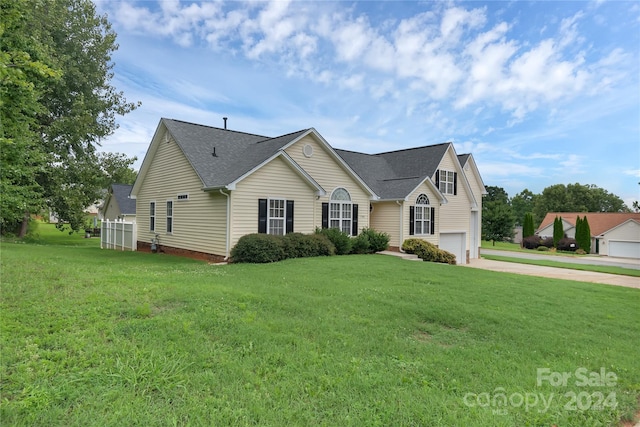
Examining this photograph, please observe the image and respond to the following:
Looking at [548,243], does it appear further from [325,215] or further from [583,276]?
[325,215]

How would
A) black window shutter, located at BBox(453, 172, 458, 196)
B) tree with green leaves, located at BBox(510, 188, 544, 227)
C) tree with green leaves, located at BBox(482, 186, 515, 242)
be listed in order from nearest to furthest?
black window shutter, located at BBox(453, 172, 458, 196)
tree with green leaves, located at BBox(482, 186, 515, 242)
tree with green leaves, located at BBox(510, 188, 544, 227)

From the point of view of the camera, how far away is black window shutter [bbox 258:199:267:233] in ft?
47.6

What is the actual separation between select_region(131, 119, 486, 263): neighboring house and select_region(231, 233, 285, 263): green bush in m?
0.58

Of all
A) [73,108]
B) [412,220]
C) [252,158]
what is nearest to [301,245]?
[252,158]

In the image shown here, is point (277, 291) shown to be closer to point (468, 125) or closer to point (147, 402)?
point (147, 402)

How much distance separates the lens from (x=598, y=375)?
185 inches

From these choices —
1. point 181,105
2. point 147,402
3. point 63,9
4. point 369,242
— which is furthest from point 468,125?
point 63,9

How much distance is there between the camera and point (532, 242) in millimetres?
49594

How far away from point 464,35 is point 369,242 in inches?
413

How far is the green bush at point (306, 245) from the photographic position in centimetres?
1416

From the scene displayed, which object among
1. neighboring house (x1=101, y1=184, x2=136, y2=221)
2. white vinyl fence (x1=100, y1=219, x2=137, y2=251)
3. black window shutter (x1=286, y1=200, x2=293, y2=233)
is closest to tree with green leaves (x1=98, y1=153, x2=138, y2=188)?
white vinyl fence (x1=100, y1=219, x2=137, y2=251)

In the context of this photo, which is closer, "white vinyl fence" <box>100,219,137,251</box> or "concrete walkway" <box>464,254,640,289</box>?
"concrete walkway" <box>464,254,640,289</box>

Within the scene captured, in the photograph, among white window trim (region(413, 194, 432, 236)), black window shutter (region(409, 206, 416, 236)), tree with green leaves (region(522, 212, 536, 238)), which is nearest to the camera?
black window shutter (region(409, 206, 416, 236))

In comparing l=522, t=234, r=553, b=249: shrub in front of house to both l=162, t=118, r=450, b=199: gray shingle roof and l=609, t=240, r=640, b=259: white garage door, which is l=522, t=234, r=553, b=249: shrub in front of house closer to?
l=609, t=240, r=640, b=259: white garage door
